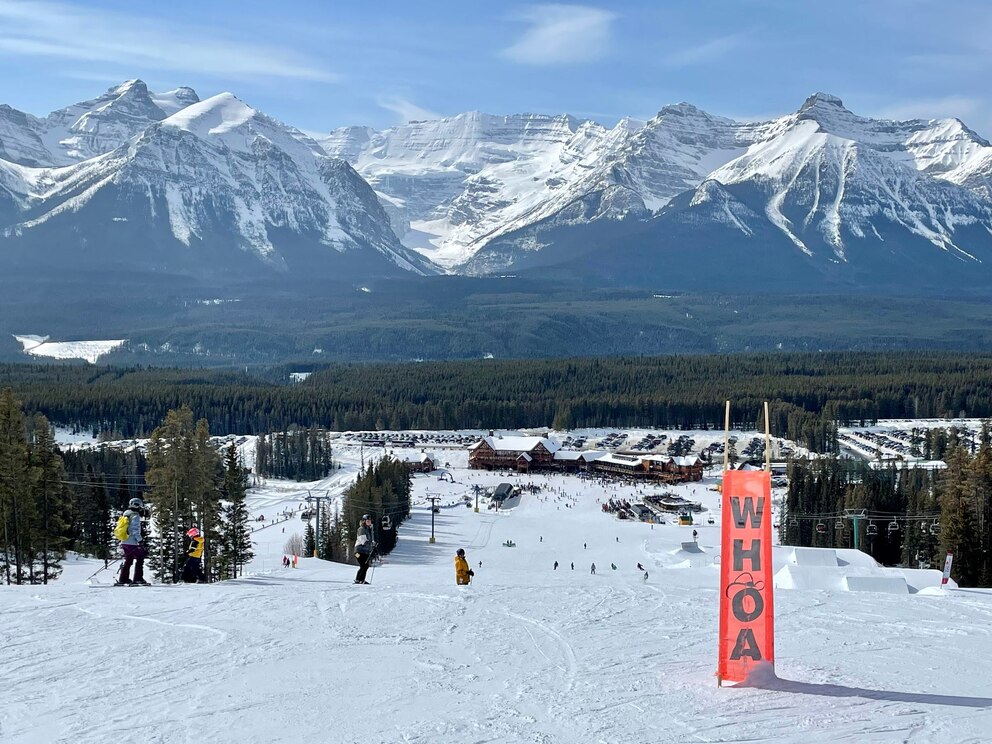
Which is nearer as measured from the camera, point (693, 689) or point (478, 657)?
point (693, 689)

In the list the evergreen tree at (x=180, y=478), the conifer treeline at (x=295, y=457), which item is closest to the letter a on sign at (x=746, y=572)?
the evergreen tree at (x=180, y=478)

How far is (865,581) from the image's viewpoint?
34.0 m

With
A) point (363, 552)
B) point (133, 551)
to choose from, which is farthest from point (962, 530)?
point (133, 551)

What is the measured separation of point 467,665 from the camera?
17203 millimetres

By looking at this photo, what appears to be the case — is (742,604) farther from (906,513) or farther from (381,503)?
(381,503)

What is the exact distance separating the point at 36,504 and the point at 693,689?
83.0 feet

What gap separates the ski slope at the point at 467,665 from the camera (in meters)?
14.2

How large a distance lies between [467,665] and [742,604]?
4.05 m

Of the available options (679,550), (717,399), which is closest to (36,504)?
(679,550)

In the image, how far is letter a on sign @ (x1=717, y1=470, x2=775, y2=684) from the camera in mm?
15562

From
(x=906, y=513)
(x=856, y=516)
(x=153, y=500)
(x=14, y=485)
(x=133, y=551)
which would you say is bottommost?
(x=906, y=513)

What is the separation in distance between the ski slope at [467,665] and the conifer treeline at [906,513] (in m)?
17.0

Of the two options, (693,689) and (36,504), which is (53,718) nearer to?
(693,689)

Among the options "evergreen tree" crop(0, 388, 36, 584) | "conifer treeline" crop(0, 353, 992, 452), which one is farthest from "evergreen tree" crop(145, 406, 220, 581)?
"conifer treeline" crop(0, 353, 992, 452)
